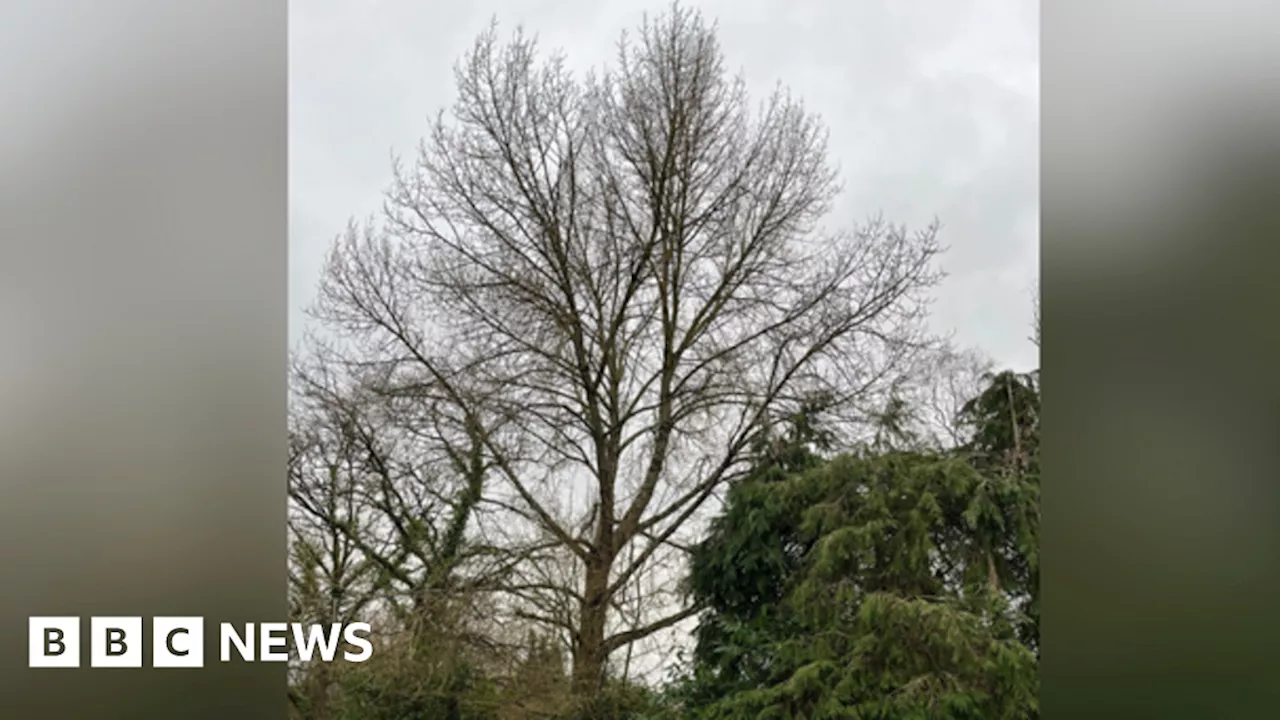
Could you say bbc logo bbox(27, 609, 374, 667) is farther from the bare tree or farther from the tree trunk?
the tree trunk

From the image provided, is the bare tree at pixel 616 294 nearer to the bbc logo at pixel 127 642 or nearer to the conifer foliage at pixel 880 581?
the conifer foliage at pixel 880 581

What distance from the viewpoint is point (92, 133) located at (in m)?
3.56

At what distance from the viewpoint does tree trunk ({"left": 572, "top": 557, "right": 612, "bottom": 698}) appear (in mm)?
4059

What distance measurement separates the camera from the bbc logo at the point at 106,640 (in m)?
3.46

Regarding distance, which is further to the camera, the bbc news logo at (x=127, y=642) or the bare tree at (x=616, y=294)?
the bare tree at (x=616, y=294)

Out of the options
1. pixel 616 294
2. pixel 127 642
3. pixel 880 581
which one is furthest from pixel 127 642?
pixel 880 581

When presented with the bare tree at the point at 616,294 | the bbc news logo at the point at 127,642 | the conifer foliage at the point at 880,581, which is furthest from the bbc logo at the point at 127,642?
the conifer foliage at the point at 880,581

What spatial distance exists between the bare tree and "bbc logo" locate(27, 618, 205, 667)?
1.24m

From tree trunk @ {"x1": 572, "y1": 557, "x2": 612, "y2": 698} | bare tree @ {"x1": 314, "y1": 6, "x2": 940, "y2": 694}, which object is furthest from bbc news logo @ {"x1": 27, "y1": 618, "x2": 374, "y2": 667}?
tree trunk @ {"x1": 572, "y1": 557, "x2": 612, "y2": 698}

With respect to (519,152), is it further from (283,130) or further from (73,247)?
(73,247)

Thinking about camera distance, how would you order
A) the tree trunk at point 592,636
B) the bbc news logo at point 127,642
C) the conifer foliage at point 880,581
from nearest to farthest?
1. the bbc news logo at point 127,642
2. the conifer foliage at point 880,581
3. the tree trunk at point 592,636

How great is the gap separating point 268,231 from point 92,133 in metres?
0.73

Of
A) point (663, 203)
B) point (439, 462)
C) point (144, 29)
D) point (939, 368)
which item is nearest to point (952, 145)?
point (939, 368)

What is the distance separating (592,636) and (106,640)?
6.09 ft
